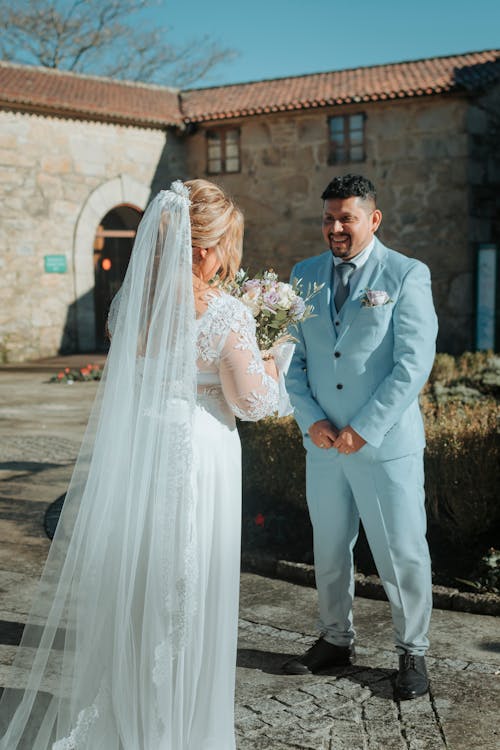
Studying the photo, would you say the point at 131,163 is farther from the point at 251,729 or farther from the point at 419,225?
the point at 251,729

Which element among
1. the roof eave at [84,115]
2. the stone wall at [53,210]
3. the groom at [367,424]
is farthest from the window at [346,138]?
the groom at [367,424]

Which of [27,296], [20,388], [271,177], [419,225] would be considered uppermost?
[271,177]

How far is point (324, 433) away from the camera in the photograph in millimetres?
3738

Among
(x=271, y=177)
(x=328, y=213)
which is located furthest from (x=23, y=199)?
(x=328, y=213)

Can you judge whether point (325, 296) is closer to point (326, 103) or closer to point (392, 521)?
point (392, 521)

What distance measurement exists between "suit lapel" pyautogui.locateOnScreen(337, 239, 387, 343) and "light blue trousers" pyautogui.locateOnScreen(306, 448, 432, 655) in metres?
0.57

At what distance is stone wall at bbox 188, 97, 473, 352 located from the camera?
20.1 meters

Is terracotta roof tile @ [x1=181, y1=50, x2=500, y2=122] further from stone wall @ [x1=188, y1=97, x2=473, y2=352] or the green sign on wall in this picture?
the green sign on wall

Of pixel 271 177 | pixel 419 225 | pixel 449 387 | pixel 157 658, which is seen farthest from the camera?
pixel 271 177

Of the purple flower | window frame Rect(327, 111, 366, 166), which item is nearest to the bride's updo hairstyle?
the purple flower

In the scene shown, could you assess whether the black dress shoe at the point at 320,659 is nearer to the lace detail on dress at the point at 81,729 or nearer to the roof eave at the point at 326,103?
the lace detail on dress at the point at 81,729

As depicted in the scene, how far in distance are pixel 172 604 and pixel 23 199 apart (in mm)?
18736

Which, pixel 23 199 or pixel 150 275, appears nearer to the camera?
pixel 150 275

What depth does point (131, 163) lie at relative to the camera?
Answer: 21.9 metres
